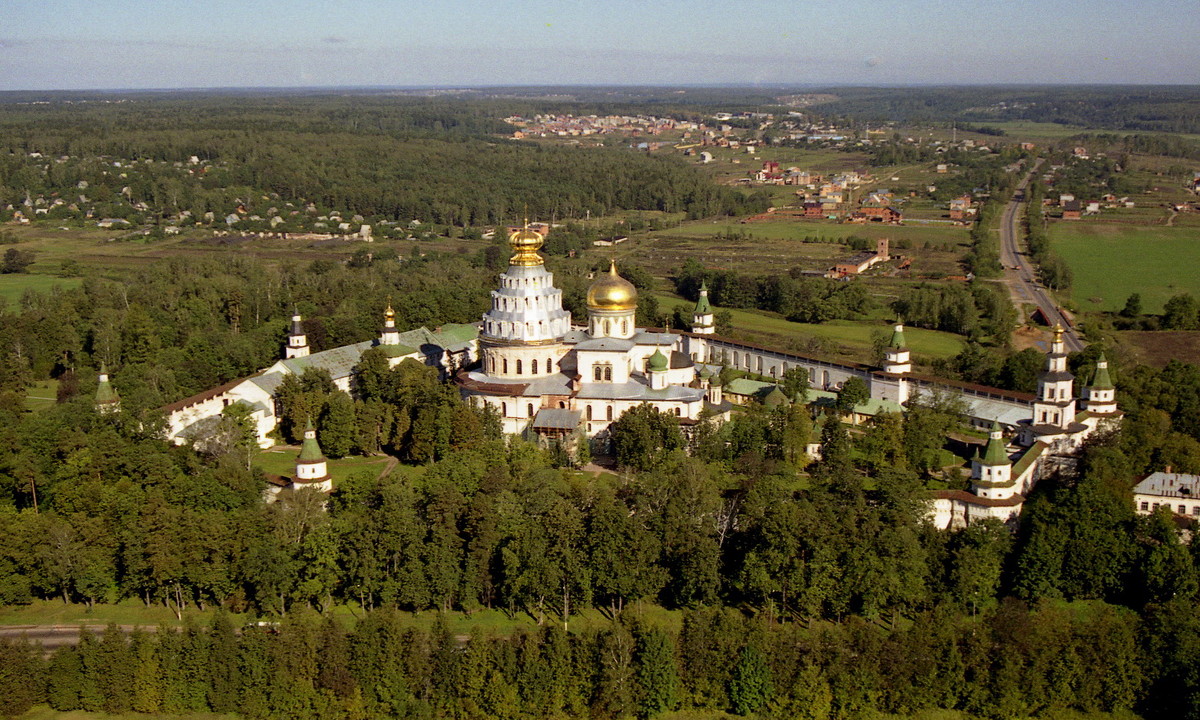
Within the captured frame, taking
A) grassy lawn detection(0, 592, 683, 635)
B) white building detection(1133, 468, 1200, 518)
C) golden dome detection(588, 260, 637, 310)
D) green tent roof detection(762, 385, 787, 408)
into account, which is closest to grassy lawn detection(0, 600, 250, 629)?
grassy lawn detection(0, 592, 683, 635)

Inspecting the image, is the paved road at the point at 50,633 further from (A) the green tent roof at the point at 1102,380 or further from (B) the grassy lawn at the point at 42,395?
(A) the green tent roof at the point at 1102,380

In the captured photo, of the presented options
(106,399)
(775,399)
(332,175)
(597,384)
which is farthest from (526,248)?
(332,175)

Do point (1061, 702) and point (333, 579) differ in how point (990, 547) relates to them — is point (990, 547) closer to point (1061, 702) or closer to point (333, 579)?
point (1061, 702)

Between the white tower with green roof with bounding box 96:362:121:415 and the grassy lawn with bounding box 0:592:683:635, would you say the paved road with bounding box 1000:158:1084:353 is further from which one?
the white tower with green roof with bounding box 96:362:121:415

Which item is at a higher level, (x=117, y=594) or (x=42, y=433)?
(x=42, y=433)

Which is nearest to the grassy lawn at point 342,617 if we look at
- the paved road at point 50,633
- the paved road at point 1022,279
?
the paved road at point 50,633

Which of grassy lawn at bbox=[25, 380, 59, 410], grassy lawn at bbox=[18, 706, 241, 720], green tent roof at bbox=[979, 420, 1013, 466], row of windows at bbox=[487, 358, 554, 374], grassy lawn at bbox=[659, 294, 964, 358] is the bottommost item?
grassy lawn at bbox=[18, 706, 241, 720]

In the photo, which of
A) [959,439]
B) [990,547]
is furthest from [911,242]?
[990,547]
